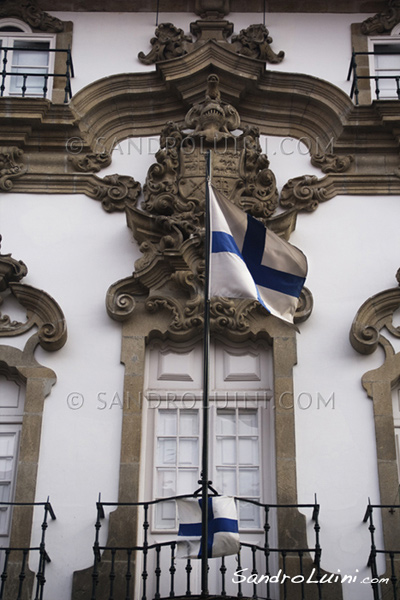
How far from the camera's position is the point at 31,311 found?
A: 10414 mm

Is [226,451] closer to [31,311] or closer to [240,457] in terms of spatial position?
[240,457]

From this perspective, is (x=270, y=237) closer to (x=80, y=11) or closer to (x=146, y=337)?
(x=146, y=337)

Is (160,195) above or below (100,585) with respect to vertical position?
above

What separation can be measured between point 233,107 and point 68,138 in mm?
1897

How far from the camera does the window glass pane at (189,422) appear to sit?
10031 mm

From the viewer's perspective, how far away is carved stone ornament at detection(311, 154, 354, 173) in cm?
1134

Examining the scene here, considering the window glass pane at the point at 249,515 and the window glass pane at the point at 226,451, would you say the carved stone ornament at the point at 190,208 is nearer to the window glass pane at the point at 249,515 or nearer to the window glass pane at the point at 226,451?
the window glass pane at the point at 226,451

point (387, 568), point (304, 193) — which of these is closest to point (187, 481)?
point (387, 568)

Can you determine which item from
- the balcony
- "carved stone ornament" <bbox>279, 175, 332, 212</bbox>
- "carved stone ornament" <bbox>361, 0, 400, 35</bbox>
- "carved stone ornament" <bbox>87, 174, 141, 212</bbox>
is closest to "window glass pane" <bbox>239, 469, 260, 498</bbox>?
"carved stone ornament" <bbox>279, 175, 332, 212</bbox>

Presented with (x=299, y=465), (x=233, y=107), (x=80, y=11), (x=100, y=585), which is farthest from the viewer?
(x=80, y=11)

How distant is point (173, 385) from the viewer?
1026cm

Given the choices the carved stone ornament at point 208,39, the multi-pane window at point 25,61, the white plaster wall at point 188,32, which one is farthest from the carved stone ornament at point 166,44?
the multi-pane window at point 25,61

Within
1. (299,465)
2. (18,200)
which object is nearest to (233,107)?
(18,200)

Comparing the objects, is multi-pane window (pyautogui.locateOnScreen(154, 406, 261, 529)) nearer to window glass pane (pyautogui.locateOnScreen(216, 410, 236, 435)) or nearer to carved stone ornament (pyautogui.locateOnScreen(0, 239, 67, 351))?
window glass pane (pyautogui.locateOnScreen(216, 410, 236, 435))
